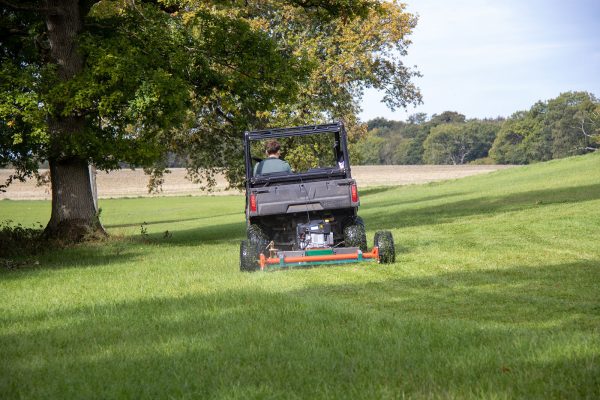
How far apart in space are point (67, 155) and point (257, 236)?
8.75 meters

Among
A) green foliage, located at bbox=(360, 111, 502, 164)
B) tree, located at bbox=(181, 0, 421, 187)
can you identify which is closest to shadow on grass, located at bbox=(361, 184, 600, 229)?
tree, located at bbox=(181, 0, 421, 187)

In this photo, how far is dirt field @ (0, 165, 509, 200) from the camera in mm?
85119

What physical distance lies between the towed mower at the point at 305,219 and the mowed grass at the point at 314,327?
0.28 meters

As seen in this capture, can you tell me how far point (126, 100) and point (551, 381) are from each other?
50.1 feet

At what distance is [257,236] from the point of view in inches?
536

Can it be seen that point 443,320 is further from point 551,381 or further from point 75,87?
point 75,87

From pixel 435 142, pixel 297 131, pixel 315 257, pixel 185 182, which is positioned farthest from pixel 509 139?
pixel 315 257

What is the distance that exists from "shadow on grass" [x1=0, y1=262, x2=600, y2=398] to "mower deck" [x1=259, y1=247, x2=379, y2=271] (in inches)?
95.7

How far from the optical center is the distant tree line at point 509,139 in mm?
115500

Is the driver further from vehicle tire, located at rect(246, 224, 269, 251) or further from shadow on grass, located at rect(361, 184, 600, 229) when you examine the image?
shadow on grass, located at rect(361, 184, 600, 229)

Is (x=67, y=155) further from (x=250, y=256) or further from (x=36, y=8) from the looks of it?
(x=250, y=256)

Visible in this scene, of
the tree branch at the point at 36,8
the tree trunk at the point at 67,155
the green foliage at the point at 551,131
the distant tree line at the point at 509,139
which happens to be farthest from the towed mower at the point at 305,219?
the green foliage at the point at 551,131

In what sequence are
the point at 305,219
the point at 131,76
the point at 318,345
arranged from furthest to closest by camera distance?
the point at 131,76 → the point at 305,219 → the point at 318,345

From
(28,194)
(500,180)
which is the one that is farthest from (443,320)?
(28,194)
